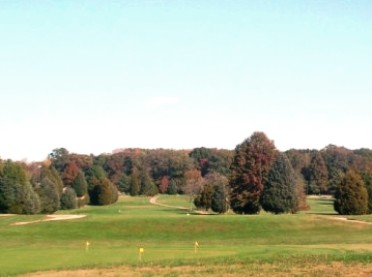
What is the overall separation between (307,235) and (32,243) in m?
20.4

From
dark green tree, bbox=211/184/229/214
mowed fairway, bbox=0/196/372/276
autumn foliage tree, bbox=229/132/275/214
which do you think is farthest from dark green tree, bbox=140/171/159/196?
mowed fairway, bbox=0/196/372/276

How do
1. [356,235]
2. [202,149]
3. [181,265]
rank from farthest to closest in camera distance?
1. [202,149]
2. [356,235]
3. [181,265]

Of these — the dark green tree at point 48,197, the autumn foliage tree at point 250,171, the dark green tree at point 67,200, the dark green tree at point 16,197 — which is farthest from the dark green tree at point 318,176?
the dark green tree at point 16,197

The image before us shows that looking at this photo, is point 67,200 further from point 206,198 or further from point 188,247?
point 188,247

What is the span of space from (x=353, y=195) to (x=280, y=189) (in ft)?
24.4

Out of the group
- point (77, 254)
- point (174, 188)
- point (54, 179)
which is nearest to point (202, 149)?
point (174, 188)

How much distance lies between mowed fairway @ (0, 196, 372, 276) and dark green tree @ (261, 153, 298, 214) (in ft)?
29.8

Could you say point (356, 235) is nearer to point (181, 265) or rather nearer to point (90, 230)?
point (90, 230)

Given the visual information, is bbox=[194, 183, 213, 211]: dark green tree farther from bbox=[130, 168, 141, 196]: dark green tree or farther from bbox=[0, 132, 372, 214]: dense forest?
bbox=[130, 168, 141, 196]: dark green tree

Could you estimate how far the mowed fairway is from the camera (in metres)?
26.7

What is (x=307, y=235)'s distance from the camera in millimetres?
48156

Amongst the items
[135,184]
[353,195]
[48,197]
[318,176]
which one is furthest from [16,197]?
[318,176]

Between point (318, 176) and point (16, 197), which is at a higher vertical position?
point (318, 176)

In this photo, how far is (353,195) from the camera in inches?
2496
